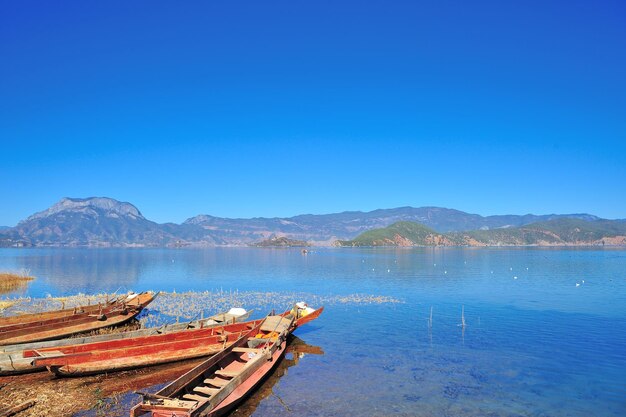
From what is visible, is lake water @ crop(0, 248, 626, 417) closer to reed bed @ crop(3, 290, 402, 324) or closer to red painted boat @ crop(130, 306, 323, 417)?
red painted boat @ crop(130, 306, 323, 417)

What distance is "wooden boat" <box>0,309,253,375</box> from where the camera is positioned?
17062 mm

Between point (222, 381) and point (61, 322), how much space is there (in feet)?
47.9

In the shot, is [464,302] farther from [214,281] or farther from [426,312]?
[214,281]

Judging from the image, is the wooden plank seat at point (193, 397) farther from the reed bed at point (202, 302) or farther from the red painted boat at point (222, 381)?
the reed bed at point (202, 302)

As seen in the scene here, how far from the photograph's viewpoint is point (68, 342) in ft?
66.4

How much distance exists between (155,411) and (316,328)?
18.4 meters

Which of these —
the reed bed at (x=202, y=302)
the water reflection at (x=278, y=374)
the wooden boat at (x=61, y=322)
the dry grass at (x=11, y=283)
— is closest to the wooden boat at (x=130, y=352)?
the water reflection at (x=278, y=374)

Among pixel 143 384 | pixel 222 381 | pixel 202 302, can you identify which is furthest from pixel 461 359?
pixel 202 302

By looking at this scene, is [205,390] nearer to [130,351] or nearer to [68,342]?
[130,351]

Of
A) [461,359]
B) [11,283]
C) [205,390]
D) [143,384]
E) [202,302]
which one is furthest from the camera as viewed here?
[11,283]

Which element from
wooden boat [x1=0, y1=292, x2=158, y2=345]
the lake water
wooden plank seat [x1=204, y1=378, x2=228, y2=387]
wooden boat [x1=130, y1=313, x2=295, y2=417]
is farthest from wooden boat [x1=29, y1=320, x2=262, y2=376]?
wooden boat [x1=0, y1=292, x2=158, y2=345]

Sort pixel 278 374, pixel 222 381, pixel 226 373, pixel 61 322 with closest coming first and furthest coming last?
pixel 222 381
pixel 226 373
pixel 278 374
pixel 61 322

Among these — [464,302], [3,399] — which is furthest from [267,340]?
[464,302]

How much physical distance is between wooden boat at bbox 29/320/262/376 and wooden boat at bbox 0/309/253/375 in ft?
1.36
